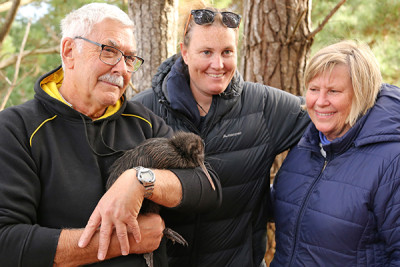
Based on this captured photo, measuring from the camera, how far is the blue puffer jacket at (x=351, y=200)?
2.03 m

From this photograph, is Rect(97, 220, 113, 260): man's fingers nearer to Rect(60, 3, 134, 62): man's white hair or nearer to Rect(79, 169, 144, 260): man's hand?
Rect(79, 169, 144, 260): man's hand

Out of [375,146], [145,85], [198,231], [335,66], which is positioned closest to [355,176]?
[375,146]

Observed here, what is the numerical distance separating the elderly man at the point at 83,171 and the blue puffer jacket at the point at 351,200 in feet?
2.02

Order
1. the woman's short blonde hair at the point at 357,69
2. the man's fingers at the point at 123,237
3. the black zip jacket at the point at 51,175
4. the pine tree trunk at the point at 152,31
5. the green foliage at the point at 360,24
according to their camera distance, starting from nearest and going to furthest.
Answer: the black zip jacket at the point at 51,175 < the man's fingers at the point at 123,237 < the woman's short blonde hair at the point at 357,69 < the pine tree trunk at the point at 152,31 < the green foliage at the point at 360,24

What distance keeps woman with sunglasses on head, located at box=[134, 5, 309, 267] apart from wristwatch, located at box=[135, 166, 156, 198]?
69cm

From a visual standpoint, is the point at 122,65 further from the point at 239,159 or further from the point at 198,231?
the point at 198,231

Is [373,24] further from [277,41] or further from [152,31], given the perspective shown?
[152,31]

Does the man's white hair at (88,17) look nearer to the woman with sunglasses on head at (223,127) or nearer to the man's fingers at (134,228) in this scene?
the woman with sunglasses on head at (223,127)

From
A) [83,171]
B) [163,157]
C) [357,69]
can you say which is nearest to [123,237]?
[83,171]

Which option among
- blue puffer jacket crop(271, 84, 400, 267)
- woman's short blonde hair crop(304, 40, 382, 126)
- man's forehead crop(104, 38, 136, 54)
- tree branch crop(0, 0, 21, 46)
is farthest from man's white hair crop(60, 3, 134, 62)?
blue puffer jacket crop(271, 84, 400, 267)

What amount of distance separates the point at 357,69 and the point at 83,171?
1.68 metres

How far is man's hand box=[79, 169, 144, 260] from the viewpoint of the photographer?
1.74 meters

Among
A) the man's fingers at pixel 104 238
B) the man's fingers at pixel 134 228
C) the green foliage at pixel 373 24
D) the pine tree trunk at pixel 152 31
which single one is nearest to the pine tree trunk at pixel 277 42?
the pine tree trunk at pixel 152 31

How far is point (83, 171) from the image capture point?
1904 mm
